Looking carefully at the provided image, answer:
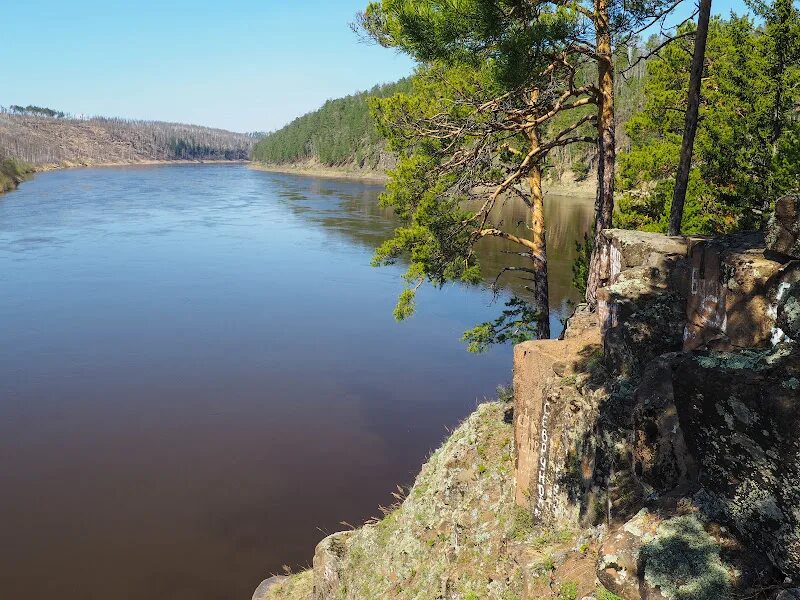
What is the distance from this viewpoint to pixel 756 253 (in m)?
7.11

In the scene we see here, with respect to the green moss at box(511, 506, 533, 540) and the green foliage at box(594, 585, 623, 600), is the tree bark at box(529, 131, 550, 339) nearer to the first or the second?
the green moss at box(511, 506, 533, 540)

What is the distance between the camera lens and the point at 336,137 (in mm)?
156750

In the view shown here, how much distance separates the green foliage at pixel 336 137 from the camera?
145500mm

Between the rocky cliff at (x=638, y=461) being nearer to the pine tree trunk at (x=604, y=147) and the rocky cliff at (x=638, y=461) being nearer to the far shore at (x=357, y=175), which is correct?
the pine tree trunk at (x=604, y=147)

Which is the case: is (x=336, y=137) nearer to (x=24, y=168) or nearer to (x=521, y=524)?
(x=24, y=168)

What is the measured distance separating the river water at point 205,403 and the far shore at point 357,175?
1757 inches

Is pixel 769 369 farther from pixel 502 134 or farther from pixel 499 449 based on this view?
pixel 502 134

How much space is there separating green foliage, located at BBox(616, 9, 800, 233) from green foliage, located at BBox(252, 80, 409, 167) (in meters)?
112

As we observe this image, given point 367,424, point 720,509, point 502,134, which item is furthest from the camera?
point 367,424

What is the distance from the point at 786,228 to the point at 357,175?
434 ft

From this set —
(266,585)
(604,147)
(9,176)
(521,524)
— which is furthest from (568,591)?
(9,176)

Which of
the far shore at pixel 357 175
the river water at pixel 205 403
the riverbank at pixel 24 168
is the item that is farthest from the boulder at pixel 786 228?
the riverbank at pixel 24 168

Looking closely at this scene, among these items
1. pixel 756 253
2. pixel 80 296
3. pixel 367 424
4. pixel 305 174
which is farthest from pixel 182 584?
pixel 305 174

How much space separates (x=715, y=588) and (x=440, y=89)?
43.8 ft
